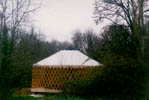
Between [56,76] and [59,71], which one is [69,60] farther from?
[56,76]

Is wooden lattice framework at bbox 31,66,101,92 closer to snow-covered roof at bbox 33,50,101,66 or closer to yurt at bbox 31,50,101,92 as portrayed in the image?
yurt at bbox 31,50,101,92

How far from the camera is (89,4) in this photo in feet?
34.1

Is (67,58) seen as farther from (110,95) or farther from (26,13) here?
(26,13)

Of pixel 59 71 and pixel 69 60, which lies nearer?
pixel 59 71

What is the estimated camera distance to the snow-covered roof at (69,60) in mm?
8330

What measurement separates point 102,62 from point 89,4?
4.94m

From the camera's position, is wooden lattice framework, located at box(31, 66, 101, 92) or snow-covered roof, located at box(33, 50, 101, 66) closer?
wooden lattice framework, located at box(31, 66, 101, 92)

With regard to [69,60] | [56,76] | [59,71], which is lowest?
[56,76]

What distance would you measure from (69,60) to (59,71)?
2.60 feet

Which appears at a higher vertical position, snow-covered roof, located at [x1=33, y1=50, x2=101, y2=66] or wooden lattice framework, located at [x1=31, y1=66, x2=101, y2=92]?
snow-covered roof, located at [x1=33, y1=50, x2=101, y2=66]

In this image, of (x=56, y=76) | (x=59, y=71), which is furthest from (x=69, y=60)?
(x=56, y=76)

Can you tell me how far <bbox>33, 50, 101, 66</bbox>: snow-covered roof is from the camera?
27.3 feet

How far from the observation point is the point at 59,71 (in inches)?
323

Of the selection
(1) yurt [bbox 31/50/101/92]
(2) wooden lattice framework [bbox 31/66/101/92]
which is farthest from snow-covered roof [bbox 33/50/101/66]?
(2) wooden lattice framework [bbox 31/66/101/92]
